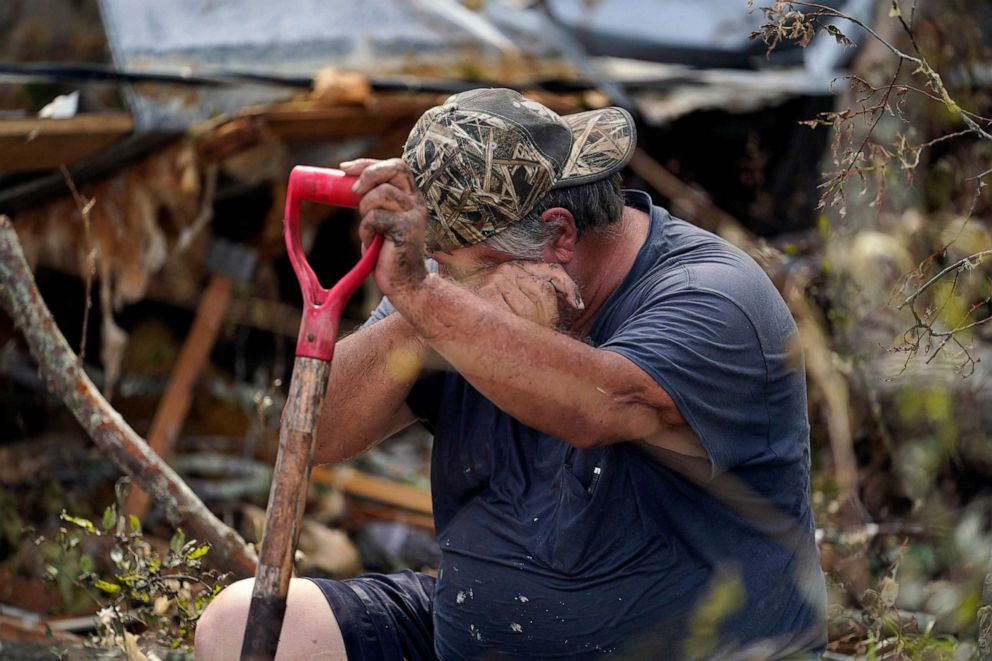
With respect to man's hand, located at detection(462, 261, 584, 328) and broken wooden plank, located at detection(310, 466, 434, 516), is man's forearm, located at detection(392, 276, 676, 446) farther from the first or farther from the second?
broken wooden plank, located at detection(310, 466, 434, 516)

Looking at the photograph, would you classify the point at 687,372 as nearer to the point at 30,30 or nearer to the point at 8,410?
the point at 8,410

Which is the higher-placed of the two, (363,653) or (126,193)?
(126,193)

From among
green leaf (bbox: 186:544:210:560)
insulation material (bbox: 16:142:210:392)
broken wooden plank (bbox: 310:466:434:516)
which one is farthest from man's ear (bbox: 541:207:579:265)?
broken wooden plank (bbox: 310:466:434:516)

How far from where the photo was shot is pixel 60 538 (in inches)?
127

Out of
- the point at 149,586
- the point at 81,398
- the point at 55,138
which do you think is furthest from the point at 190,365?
the point at 149,586

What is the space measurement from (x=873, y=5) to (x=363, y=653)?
5.27 meters

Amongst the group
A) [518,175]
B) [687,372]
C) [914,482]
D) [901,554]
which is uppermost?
[518,175]

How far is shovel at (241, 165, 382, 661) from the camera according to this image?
2189 mm

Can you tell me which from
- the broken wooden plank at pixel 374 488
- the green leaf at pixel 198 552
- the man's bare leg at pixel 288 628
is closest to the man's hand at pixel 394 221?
the man's bare leg at pixel 288 628

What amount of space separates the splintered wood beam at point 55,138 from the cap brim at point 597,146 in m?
2.40

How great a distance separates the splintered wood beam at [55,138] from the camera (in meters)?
4.34

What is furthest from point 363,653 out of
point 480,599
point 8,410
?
point 8,410

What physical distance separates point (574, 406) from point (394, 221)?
48 centimetres

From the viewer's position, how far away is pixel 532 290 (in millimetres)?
2490
